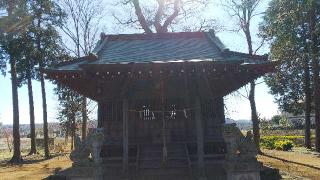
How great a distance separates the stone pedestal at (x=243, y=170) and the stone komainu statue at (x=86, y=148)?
13.7ft

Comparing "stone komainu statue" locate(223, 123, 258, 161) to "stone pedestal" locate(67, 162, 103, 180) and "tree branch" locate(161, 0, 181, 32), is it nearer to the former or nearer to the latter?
"stone pedestal" locate(67, 162, 103, 180)

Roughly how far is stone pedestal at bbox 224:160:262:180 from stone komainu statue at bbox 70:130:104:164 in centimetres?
417

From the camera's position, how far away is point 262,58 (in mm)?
13586

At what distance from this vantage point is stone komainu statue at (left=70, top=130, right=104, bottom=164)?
465 inches

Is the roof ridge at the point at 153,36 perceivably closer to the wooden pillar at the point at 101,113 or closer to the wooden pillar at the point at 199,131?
the wooden pillar at the point at 101,113

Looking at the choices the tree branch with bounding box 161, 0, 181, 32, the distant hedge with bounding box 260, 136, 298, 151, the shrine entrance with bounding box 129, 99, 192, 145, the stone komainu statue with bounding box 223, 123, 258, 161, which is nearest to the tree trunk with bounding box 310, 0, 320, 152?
the distant hedge with bounding box 260, 136, 298, 151

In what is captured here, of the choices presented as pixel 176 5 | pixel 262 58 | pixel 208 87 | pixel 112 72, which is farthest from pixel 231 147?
pixel 176 5

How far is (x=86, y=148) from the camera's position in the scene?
11930 millimetres

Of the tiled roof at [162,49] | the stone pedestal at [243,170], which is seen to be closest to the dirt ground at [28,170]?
the tiled roof at [162,49]

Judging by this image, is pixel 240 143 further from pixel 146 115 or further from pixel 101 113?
pixel 101 113

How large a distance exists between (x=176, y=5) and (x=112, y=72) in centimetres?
1922

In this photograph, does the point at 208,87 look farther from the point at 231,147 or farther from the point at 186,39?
the point at 186,39

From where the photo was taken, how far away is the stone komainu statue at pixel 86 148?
11.8 metres

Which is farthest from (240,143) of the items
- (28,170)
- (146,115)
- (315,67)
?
(315,67)
